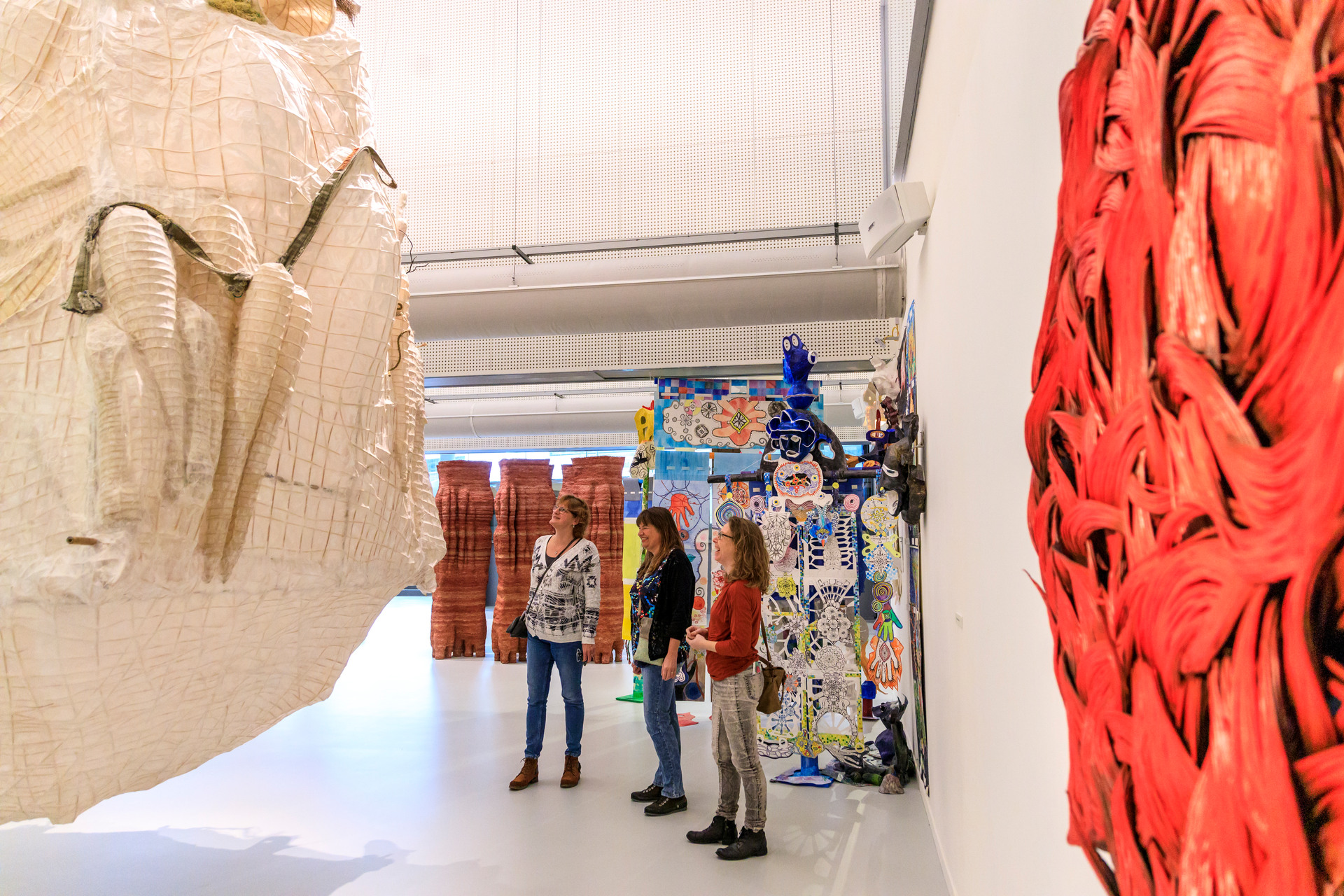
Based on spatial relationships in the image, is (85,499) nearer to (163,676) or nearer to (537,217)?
(163,676)

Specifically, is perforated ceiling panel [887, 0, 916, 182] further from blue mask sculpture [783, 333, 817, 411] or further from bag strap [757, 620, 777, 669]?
bag strap [757, 620, 777, 669]

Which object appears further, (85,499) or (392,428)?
(392,428)

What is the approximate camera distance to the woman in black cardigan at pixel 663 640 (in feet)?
12.3

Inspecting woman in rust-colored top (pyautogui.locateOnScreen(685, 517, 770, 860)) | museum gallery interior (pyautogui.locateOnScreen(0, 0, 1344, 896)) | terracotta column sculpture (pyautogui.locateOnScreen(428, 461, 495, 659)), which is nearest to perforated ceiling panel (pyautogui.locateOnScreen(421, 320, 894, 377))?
museum gallery interior (pyautogui.locateOnScreen(0, 0, 1344, 896))

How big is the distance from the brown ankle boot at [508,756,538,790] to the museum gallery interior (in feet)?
0.19

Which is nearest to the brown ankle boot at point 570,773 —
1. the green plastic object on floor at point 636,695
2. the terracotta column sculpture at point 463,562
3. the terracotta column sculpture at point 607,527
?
the green plastic object on floor at point 636,695

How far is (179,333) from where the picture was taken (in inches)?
67.3

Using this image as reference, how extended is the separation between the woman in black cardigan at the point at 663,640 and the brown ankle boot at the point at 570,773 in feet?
1.19

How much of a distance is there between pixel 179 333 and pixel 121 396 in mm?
186

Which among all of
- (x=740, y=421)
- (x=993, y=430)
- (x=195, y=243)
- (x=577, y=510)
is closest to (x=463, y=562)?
(x=740, y=421)

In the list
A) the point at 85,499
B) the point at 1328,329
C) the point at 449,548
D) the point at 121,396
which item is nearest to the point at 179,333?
the point at 121,396

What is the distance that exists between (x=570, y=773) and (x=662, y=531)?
1440 millimetres

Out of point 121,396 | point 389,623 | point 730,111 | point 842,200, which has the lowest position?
point 389,623

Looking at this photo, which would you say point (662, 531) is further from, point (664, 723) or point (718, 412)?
point (718, 412)
